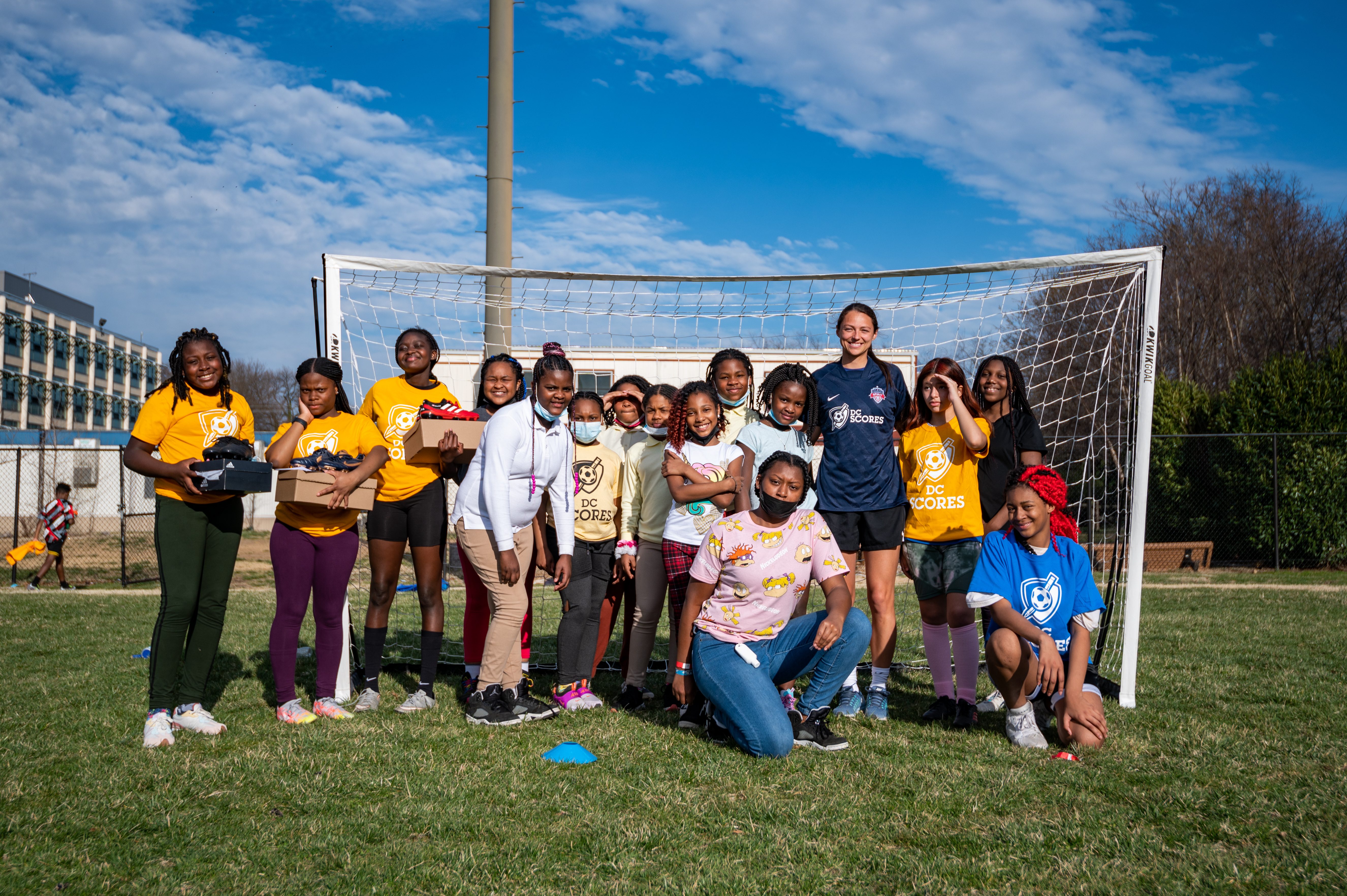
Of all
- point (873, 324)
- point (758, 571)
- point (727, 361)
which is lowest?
point (758, 571)

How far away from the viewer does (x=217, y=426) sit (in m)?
4.30

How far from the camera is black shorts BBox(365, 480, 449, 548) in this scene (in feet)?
16.0

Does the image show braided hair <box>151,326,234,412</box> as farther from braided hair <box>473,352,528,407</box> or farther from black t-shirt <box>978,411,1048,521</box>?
black t-shirt <box>978,411,1048,521</box>

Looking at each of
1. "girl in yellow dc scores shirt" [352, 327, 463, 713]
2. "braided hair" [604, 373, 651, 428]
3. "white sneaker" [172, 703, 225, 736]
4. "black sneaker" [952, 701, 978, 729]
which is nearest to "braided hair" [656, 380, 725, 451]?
"braided hair" [604, 373, 651, 428]

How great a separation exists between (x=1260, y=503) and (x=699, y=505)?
1348 cm

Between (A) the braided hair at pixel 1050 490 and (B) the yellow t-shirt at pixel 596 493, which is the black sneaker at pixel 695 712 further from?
(A) the braided hair at pixel 1050 490

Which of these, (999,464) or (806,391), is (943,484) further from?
(806,391)

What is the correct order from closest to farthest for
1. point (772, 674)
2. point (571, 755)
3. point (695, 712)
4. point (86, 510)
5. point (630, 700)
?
1. point (571, 755)
2. point (772, 674)
3. point (695, 712)
4. point (630, 700)
5. point (86, 510)

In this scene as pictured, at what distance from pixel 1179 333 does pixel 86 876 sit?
2816 centimetres

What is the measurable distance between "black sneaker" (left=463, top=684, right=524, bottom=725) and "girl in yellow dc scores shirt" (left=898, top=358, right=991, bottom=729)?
2.25m

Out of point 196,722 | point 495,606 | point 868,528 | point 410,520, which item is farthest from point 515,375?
point 196,722

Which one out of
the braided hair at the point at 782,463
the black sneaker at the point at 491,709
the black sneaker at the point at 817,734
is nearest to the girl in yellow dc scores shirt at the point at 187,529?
the black sneaker at the point at 491,709

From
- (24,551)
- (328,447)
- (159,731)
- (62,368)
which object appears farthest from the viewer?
(62,368)

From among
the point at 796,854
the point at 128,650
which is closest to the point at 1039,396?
the point at 796,854
